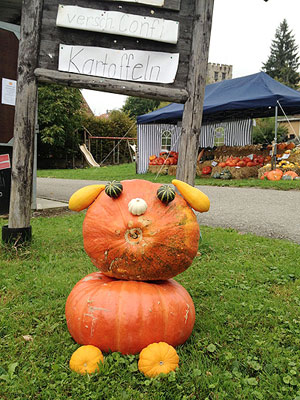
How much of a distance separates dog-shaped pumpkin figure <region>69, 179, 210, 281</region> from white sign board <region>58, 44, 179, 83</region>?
1.81 m

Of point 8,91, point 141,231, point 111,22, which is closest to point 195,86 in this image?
point 111,22

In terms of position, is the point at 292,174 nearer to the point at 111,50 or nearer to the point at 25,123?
the point at 111,50

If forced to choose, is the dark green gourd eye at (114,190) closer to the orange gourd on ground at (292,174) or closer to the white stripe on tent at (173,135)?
the orange gourd on ground at (292,174)

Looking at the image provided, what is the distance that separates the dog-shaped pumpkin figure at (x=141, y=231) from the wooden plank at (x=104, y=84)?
66.8 inches

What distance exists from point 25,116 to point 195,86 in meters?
1.73

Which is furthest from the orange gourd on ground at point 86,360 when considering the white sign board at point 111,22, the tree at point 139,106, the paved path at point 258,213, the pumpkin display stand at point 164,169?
the tree at point 139,106

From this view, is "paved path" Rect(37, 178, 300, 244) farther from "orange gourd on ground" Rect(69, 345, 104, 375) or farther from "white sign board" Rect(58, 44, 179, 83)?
"orange gourd on ground" Rect(69, 345, 104, 375)

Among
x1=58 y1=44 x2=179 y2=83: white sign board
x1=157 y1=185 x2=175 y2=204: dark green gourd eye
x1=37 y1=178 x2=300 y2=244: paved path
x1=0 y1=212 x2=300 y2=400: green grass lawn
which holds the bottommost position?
x1=0 y1=212 x2=300 y2=400: green grass lawn

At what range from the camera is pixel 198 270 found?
3.20 metres

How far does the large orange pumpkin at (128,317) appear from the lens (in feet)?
5.97

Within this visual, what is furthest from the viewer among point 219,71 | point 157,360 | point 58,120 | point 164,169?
point 219,71

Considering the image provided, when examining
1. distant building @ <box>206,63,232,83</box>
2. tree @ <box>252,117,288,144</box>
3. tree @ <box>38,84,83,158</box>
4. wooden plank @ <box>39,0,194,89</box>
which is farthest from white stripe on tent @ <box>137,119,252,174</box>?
distant building @ <box>206,63,232,83</box>

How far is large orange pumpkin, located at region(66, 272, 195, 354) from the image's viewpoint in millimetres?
1819

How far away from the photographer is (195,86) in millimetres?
3555
